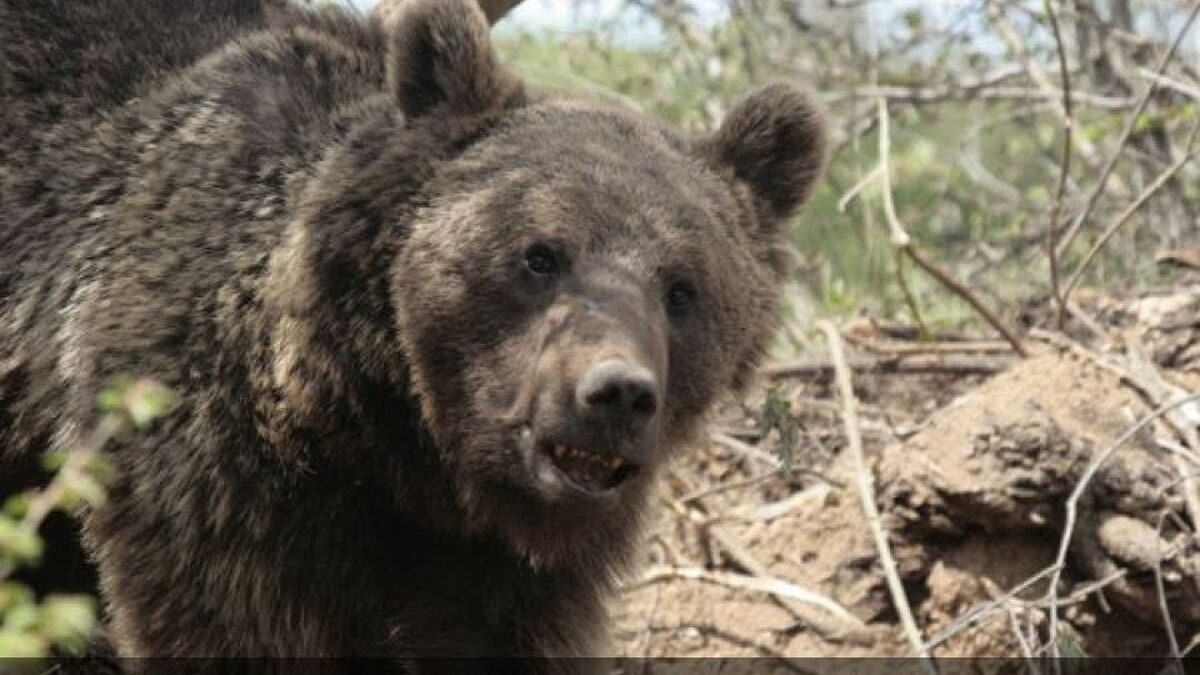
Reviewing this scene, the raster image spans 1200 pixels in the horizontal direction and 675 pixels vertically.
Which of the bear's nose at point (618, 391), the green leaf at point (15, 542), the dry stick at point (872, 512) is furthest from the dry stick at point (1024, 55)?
the green leaf at point (15, 542)

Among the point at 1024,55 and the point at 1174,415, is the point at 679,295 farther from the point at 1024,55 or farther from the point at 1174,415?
the point at 1024,55

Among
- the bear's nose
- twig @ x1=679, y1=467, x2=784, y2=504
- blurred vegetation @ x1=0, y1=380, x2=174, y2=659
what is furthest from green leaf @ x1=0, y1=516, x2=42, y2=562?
twig @ x1=679, y1=467, x2=784, y2=504

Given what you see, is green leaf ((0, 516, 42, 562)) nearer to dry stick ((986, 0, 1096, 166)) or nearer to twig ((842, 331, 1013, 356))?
twig ((842, 331, 1013, 356))

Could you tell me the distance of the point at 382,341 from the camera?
4207 millimetres

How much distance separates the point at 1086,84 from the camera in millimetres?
9516

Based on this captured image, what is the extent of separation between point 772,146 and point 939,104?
18.2 feet

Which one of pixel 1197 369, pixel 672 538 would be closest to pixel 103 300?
pixel 672 538

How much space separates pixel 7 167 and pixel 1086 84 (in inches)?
258

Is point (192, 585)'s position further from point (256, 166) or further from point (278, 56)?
point (278, 56)

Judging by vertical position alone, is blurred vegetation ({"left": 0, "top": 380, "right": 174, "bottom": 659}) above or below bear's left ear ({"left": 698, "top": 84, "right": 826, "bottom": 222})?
above

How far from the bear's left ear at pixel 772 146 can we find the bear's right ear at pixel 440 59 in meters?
0.74

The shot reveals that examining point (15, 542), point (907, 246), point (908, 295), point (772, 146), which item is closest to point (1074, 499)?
point (907, 246)

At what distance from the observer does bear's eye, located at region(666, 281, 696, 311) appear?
4.26 meters

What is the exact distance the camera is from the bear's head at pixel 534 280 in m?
3.89
